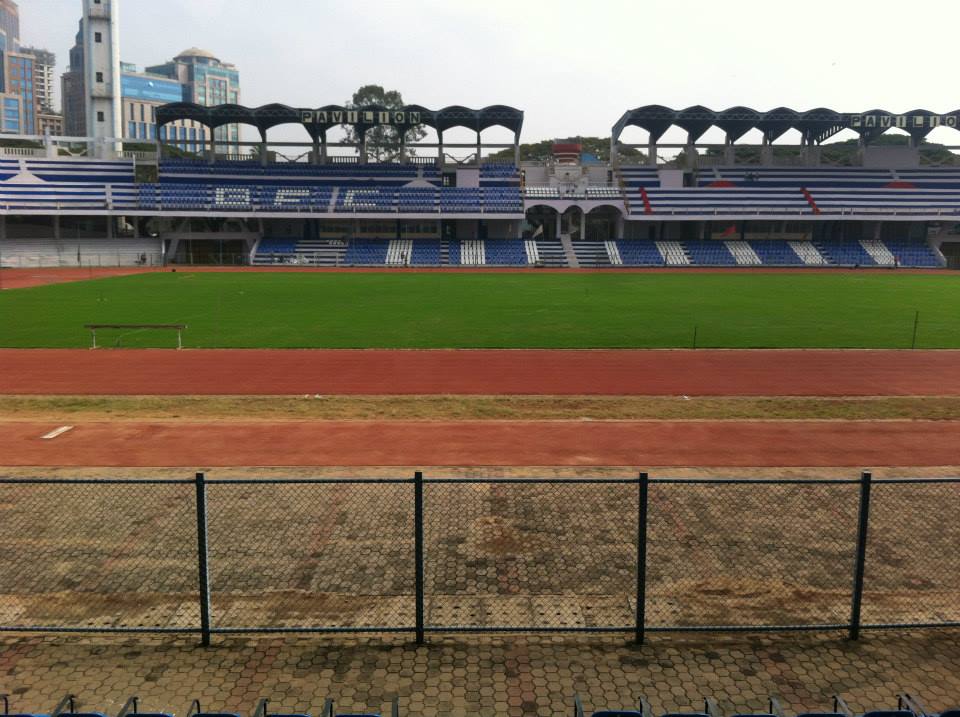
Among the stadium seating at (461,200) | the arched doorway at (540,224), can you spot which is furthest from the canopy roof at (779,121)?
the stadium seating at (461,200)

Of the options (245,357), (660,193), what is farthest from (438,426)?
(660,193)

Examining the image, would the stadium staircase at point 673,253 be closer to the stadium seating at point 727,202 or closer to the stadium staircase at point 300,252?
the stadium seating at point 727,202

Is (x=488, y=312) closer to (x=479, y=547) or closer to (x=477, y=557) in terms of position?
(x=479, y=547)

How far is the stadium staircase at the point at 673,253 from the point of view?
7312 cm

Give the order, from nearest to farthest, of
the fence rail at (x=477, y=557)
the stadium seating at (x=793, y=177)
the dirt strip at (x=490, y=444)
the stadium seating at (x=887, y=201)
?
the fence rail at (x=477, y=557)
the dirt strip at (x=490, y=444)
the stadium seating at (x=887, y=201)
the stadium seating at (x=793, y=177)

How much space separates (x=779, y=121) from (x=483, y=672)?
88061mm

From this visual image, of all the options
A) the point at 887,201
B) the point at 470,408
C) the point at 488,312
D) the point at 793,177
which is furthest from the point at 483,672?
the point at 793,177

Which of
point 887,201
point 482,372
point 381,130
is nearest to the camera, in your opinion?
point 482,372

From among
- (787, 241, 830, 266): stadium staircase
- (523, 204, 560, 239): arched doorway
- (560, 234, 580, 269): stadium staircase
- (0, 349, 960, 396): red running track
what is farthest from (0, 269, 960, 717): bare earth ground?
(523, 204, 560, 239): arched doorway

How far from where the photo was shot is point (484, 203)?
7888 centimetres

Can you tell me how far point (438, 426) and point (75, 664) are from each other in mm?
9685

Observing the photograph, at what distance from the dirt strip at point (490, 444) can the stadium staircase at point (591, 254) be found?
192 ft

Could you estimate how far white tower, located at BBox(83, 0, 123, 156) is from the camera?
84750 millimetres

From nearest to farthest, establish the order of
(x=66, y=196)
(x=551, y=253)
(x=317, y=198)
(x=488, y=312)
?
1. (x=488, y=312)
2. (x=66, y=196)
3. (x=551, y=253)
4. (x=317, y=198)
